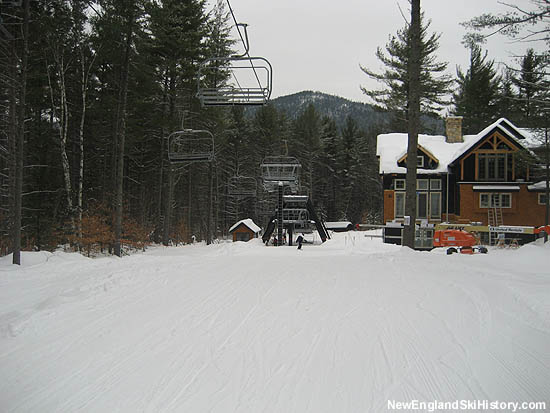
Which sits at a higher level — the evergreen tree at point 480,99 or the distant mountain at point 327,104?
the distant mountain at point 327,104

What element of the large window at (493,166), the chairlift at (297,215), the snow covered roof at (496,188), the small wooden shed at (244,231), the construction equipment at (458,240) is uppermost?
the large window at (493,166)

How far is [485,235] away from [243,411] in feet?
82.5

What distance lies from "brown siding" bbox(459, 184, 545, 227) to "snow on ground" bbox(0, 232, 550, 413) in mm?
20544

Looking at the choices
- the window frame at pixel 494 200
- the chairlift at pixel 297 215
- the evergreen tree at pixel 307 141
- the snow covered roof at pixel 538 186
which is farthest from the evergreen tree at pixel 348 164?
the chairlift at pixel 297 215

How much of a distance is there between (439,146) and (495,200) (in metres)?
5.43

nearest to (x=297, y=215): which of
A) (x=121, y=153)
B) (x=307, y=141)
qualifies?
(x=121, y=153)

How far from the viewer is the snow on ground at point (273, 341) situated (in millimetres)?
3533

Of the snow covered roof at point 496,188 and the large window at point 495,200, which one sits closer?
the snow covered roof at point 496,188

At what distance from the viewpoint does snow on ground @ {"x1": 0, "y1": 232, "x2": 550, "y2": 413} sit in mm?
3533

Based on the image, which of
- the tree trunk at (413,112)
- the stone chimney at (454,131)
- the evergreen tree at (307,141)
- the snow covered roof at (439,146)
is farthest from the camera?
the evergreen tree at (307,141)

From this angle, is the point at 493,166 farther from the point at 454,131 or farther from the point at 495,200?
the point at 454,131

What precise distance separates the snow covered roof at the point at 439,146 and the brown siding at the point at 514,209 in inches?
92.5

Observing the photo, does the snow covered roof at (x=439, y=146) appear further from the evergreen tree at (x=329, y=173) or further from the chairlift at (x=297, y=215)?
the evergreen tree at (x=329, y=173)

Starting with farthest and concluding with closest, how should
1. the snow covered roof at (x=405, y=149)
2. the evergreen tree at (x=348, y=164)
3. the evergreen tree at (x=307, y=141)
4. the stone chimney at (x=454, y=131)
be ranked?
the evergreen tree at (x=348, y=164), the evergreen tree at (x=307, y=141), the stone chimney at (x=454, y=131), the snow covered roof at (x=405, y=149)
